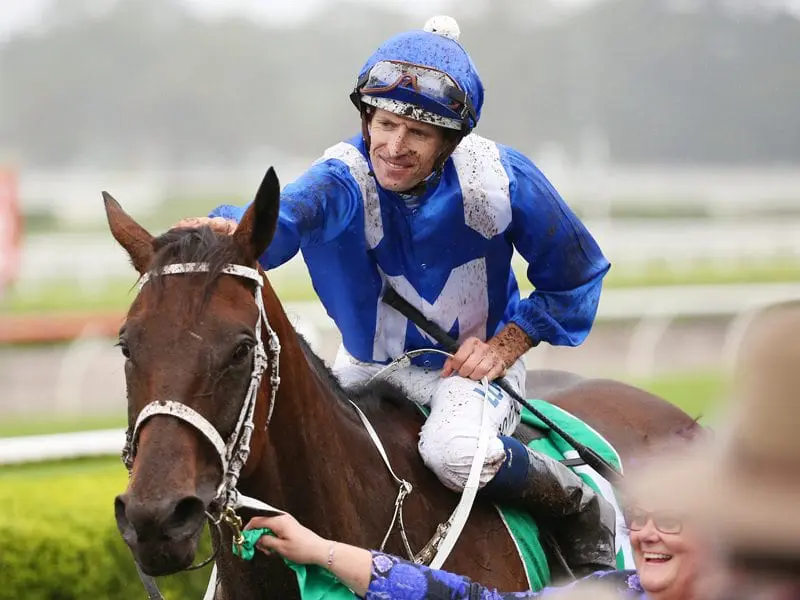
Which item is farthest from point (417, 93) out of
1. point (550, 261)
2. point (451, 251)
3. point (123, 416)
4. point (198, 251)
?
point (123, 416)

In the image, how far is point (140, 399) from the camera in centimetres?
229

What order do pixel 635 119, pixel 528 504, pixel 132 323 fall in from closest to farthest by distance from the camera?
pixel 132 323 → pixel 528 504 → pixel 635 119

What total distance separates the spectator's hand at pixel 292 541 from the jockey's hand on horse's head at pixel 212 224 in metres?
0.57

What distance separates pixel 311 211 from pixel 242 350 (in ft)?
1.92

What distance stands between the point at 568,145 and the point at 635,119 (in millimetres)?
1400

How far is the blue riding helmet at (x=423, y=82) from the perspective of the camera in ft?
9.70

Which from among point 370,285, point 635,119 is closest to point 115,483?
point 370,285

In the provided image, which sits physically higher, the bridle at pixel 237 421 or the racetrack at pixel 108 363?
the bridle at pixel 237 421

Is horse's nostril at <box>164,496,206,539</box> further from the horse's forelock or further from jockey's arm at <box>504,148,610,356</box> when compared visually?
jockey's arm at <box>504,148,610,356</box>

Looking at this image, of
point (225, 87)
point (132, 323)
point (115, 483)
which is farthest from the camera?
point (225, 87)

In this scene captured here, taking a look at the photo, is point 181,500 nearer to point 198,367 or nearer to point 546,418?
point 198,367

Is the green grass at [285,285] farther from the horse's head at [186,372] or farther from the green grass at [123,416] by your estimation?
the horse's head at [186,372]

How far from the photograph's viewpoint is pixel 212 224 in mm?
2549

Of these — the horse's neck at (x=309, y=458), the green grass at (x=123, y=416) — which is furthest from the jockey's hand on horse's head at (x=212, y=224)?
the green grass at (x=123, y=416)
